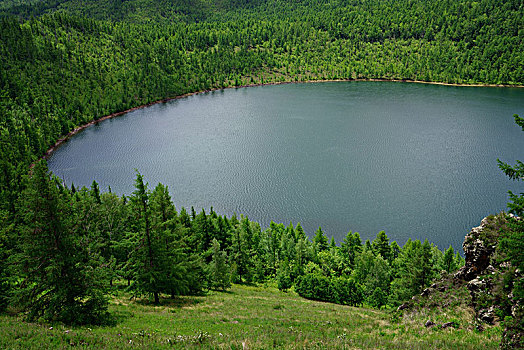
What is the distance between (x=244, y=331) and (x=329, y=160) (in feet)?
263

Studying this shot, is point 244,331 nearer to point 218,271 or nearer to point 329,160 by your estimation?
point 218,271

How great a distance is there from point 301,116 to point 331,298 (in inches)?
4234

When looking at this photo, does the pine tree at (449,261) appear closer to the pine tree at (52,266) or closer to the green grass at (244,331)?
the green grass at (244,331)

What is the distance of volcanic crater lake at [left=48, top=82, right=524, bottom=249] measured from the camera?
7538cm

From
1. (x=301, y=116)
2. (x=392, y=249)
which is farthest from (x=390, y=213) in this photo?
(x=301, y=116)

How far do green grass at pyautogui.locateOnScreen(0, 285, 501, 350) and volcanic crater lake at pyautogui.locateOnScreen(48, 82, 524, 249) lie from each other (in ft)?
133

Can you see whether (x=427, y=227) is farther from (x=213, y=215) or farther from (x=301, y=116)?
(x=301, y=116)

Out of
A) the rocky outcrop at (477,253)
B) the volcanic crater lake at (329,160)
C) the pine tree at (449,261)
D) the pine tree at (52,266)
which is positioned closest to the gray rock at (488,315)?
the rocky outcrop at (477,253)

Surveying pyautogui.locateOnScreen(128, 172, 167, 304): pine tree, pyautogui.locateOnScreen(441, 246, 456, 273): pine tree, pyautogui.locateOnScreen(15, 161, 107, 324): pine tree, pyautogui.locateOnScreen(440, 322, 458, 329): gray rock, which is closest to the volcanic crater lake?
pyautogui.locateOnScreen(441, 246, 456, 273): pine tree

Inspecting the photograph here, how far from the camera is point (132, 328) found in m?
24.7

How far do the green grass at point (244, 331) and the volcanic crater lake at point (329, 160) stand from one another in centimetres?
4051

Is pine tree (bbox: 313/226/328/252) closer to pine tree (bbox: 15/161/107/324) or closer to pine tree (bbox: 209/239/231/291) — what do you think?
pine tree (bbox: 209/239/231/291)

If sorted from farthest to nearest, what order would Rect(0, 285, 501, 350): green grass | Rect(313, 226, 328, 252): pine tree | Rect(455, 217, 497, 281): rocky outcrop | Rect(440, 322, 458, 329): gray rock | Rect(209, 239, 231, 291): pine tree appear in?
Rect(313, 226, 328, 252): pine tree → Rect(209, 239, 231, 291): pine tree → Rect(455, 217, 497, 281): rocky outcrop → Rect(440, 322, 458, 329): gray rock → Rect(0, 285, 501, 350): green grass

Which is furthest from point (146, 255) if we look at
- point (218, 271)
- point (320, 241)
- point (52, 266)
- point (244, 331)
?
point (320, 241)
